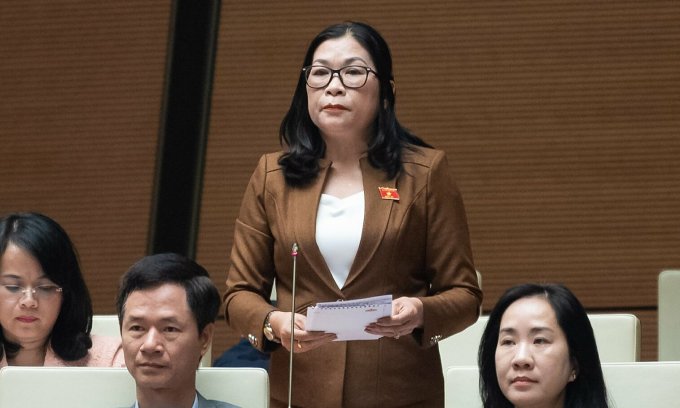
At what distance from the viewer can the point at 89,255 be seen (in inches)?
179

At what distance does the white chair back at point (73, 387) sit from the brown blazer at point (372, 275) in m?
0.08

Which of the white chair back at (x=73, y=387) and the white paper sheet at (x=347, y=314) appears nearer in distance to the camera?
the white paper sheet at (x=347, y=314)

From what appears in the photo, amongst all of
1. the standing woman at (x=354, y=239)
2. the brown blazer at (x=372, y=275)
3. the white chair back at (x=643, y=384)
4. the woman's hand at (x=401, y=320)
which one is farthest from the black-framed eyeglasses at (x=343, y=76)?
the white chair back at (x=643, y=384)

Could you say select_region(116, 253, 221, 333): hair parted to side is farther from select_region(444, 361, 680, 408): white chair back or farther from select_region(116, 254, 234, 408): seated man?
select_region(444, 361, 680, 408): white chair back

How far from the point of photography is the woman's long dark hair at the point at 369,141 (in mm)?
2500

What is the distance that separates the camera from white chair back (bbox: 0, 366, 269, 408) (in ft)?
7.93

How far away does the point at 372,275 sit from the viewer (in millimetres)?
2410

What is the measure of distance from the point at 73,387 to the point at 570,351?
35.3 inches

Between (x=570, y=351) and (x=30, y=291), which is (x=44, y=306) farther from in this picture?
(x=570, y=351)

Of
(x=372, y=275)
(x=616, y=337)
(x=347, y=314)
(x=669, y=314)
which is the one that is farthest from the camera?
(x=669, y=314)

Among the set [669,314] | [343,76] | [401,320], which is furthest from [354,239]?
[669,314]

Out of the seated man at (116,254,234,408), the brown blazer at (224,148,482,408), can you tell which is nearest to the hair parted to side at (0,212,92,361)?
the seated man at (116,254,234,408)

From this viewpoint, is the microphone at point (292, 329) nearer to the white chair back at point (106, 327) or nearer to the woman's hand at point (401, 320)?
the woman's hand at point (401, 320)

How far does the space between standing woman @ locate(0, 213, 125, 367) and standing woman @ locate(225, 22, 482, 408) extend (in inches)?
18.7
